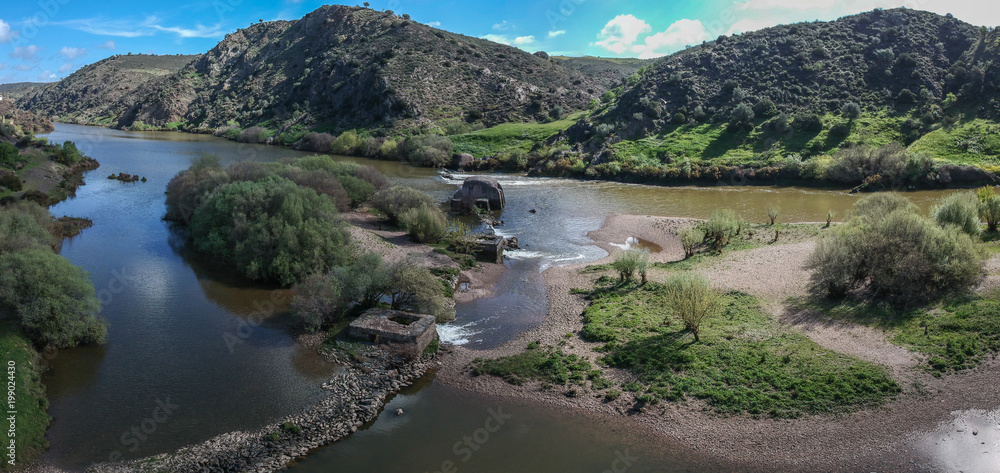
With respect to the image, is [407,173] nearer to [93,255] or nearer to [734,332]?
[93,255]

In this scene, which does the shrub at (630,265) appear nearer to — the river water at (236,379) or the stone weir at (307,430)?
the river water at (236,379)

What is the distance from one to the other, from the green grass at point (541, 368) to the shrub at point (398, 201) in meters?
20.2

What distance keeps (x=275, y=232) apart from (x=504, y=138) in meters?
57.6

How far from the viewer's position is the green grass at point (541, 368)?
18688 mm

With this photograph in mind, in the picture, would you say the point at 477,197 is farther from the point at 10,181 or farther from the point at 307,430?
the point at 10,181

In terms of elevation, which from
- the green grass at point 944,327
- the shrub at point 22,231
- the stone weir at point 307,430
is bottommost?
the stone weir at point 307,430

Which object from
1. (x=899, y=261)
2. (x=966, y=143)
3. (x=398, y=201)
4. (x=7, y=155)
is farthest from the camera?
(x=966, y=143)

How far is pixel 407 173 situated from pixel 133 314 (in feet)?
151

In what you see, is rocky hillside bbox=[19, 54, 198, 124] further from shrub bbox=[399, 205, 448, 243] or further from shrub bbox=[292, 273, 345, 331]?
shrub bbox=[292, 273, 345, 331]

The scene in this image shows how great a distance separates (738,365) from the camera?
60.1ft

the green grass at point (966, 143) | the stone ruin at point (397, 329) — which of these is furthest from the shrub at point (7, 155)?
the green grass at point (966, 143)

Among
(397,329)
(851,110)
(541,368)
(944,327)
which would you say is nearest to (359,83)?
(851,110)

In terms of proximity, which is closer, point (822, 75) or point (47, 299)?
point (47, 299)

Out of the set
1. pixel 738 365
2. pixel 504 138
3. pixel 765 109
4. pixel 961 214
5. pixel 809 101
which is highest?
pixel 809 101
